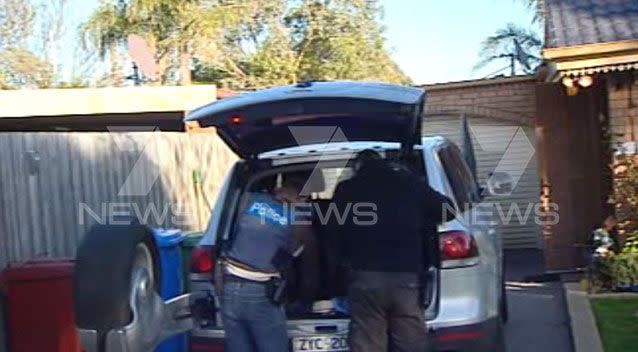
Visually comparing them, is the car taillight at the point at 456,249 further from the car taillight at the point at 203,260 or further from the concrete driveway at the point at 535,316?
the concrete driveway at the point at 535,316

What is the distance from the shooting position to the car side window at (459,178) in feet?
20.7

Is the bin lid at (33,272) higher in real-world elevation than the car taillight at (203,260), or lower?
lower

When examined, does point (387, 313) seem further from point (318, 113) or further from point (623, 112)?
point (623, 112)

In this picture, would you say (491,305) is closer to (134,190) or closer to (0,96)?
(134,190)

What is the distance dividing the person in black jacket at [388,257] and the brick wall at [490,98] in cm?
933

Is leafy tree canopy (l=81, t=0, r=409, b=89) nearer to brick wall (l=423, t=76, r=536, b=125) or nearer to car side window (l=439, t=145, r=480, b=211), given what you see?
brick wall (l=423, t=76, r=536, b=125)

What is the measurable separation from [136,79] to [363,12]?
747cm

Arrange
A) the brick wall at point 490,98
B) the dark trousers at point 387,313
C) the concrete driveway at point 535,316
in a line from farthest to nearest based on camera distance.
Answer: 1. the brick wall at point 490,98
2. the concrete driveway at point 535,316
3. the dark trousers at point 387,313

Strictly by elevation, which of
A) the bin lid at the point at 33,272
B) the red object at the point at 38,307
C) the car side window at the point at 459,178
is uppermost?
the car side window at the point at 459,178

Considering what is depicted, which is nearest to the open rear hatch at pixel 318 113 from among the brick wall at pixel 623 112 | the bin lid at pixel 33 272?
the bin lid at pixel 33 272

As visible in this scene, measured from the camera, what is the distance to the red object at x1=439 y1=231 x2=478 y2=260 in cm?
564

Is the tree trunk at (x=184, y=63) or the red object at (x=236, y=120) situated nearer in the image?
the red object at (x=236, y=120)

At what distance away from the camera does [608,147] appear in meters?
11.0

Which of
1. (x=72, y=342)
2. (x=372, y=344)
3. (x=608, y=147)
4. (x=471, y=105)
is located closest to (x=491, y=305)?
(x=372, y=344)
